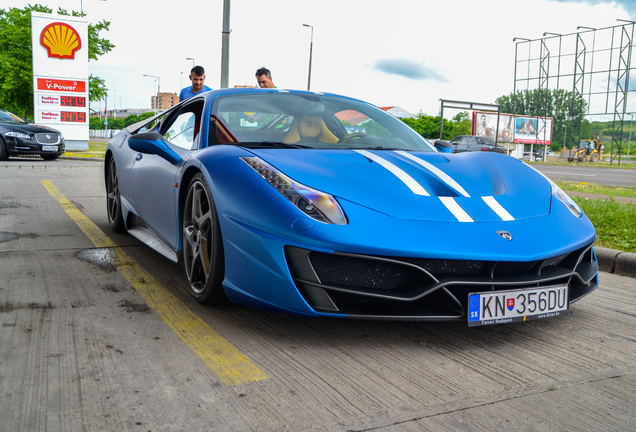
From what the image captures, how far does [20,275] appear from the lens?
3.56 metres

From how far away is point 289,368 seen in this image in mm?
2236

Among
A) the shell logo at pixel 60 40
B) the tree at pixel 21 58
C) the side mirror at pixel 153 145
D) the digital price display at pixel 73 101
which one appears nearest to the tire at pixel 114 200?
the side mirror at pixel 153 145

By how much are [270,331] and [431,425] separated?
103 cm

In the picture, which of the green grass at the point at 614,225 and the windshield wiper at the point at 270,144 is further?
the green grass at the point at 614,225

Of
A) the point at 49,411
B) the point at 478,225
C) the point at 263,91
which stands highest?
the point at 263,91

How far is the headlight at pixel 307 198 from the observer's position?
2.38m

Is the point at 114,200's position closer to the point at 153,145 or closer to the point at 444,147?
the point at 153,145

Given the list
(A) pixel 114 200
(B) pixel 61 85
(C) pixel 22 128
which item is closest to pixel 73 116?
(B) pixel 61 85

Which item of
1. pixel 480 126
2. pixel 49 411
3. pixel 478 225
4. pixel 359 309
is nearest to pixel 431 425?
pixel 359 309

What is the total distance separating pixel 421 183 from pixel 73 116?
2270cm

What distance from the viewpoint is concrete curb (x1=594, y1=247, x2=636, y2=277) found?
4215mm

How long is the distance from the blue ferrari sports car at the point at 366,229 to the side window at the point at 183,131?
0.18 feet

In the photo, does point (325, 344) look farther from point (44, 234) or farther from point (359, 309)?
point (44, 234)

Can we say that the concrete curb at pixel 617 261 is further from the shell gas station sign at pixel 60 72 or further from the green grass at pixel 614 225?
the shell gas station sign at pixel 60 72
